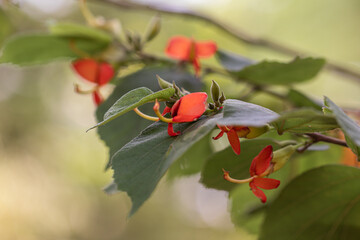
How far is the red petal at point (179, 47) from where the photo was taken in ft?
2.47

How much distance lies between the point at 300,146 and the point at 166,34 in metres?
3.23

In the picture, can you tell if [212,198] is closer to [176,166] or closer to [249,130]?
[176,166]

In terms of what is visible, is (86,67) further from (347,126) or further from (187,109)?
(347,126)

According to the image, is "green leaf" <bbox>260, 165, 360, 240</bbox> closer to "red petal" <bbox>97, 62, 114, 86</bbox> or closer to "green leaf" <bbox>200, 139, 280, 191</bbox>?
"green leaf" <bbox>200, 139, 280, 191</bbox>

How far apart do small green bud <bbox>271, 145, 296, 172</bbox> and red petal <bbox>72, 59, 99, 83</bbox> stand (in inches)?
16.1

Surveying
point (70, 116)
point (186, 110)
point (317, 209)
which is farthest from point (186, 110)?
point (70, 116)

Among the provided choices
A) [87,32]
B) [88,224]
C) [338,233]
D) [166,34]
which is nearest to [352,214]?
[338,233]

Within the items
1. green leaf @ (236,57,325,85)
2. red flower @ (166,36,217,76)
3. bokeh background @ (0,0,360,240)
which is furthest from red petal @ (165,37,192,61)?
bokeh background @ (0,0,360,240)

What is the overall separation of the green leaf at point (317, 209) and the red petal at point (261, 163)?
130 mm

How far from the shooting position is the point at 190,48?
0.76 meters

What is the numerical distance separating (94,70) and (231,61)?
254mm

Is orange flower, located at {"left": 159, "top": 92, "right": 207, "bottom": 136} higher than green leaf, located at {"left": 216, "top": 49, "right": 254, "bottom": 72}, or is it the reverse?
orange flower, located at {"left": 159, "top": 92, "right": 207, "bottom": 136}

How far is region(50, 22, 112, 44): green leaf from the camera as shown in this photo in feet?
2.37

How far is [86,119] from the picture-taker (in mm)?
4176
